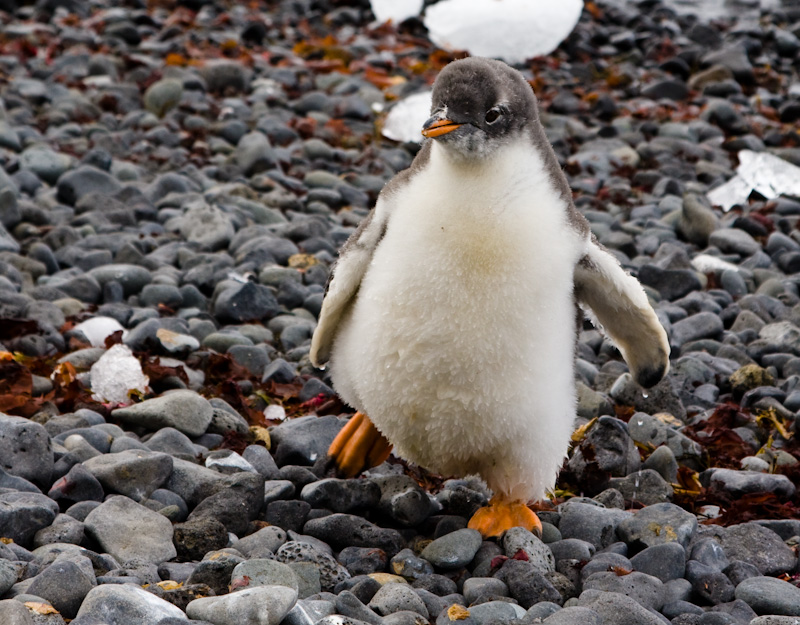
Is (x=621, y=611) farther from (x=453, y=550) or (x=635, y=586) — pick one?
(x=453, y=550)

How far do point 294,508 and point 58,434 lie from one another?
1.05 metres

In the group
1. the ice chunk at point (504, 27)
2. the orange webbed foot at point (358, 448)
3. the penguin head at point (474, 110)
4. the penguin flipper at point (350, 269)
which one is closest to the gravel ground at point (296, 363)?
the orange webbed foot at point (358, 448)

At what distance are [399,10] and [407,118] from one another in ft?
13.8

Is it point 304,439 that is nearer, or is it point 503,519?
point 503,519

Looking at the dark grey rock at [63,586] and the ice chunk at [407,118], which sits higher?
the dark grey rock at [63,586]

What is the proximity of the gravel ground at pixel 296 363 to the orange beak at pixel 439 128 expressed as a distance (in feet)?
4.77

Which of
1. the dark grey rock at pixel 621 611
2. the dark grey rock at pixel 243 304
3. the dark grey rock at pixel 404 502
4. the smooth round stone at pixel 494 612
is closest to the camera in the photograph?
the dark grey rock at pixel 621 611

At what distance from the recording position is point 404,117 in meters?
9.44

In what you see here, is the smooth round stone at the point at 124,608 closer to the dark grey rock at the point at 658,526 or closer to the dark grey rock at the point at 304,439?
the dark grey rock at the point at 304,439

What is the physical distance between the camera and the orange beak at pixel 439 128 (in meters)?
3.48

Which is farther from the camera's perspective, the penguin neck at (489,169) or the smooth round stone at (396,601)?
the penguin neck at (489,169)

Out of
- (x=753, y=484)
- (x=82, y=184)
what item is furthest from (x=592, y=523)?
(x=82, y=184)

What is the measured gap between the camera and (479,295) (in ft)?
11.9

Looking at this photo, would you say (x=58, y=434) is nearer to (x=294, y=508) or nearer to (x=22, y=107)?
(x=294, y=508)
